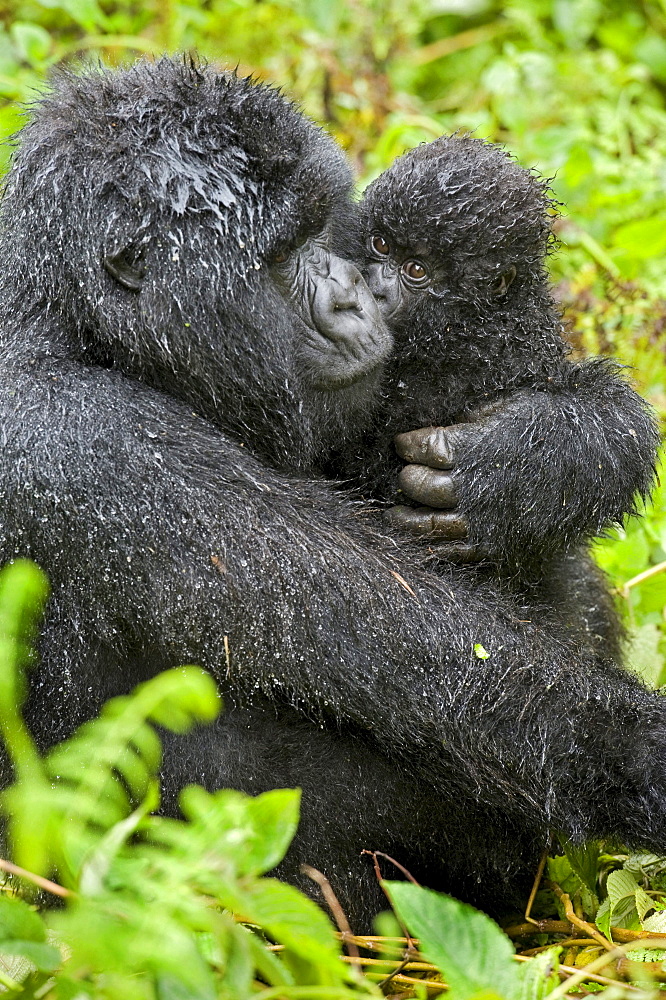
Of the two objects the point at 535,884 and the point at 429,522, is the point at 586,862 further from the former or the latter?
the point at 429,522

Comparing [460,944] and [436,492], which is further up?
[436,492]

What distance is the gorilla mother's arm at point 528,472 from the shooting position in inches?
112

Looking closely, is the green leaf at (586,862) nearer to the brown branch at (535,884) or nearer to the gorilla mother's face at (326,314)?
the brown branch at (535,884)

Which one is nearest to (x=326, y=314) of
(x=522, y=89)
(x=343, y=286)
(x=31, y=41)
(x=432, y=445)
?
(x=343, y=286)

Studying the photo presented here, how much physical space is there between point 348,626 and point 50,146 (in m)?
1.29

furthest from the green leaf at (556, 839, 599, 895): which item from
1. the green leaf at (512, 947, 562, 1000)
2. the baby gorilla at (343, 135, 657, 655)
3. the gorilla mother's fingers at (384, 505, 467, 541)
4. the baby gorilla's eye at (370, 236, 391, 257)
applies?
the baby gorilla's eye at (370, 236, 391, 257)

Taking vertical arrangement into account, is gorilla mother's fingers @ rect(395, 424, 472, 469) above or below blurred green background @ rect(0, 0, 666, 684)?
below

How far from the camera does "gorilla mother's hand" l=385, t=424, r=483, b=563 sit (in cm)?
288

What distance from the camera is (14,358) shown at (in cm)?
263

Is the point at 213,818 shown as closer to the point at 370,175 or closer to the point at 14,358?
the point at 14,358

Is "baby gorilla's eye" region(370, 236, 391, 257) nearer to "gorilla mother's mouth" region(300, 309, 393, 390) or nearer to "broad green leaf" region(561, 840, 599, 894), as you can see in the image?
"gorilla mother's mouth" region(300, 309, 393, 390)

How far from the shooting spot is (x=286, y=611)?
2504 millimetres

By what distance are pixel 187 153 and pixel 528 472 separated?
1.09 metres

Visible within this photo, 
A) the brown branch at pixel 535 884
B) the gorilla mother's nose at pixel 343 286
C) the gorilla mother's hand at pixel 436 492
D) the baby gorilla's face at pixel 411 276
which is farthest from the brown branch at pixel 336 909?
the baby gorilla's face at pixel 411 276
